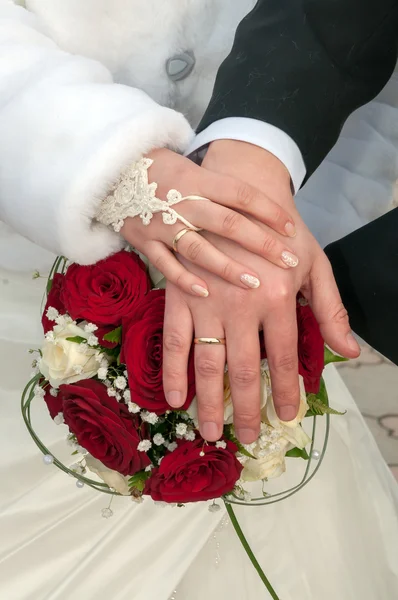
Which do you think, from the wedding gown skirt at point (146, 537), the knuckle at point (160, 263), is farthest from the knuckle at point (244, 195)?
the wedding gown skirt at point (146, 537)

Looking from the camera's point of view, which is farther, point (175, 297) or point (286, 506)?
point (286, 506)

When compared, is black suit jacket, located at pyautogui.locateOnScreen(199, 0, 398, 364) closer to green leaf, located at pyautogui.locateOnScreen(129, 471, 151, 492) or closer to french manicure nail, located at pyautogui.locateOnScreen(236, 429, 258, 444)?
french manicure nail, located at pyautogui.locateOnScreen(236, 429, 258, 444)

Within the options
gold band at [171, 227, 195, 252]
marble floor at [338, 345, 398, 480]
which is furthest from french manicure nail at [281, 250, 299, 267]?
marble floor at [338, 345, 398, 480]

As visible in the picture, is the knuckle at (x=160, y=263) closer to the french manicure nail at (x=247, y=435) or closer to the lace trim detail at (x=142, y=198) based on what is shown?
the lace trim detail at (x=142, y=198)

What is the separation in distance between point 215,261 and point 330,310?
149 mm

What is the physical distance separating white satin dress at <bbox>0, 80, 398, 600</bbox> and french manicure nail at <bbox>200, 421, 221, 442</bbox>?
0.35 meters

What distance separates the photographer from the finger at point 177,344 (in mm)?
577

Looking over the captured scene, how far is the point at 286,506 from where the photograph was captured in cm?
91

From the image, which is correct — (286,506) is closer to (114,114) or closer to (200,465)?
(200,465)

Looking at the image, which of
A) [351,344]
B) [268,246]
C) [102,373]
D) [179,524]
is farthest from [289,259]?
[179,524]

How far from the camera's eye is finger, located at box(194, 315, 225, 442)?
0.58 meters

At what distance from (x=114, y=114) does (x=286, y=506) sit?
681 millimetres

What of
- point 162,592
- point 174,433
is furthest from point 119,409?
point 162,592

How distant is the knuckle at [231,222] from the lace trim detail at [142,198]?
0.11ft
